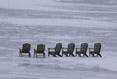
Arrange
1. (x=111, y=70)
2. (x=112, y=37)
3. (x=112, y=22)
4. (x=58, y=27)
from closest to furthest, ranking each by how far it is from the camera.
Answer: (x=111, y=70)
(x=112, y=37)
(x=58, y=27)
(x=112, y=22)

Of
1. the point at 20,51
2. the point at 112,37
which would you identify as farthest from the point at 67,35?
the point at 20,51

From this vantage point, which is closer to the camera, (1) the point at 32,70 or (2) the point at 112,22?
(1) the point at 32,70

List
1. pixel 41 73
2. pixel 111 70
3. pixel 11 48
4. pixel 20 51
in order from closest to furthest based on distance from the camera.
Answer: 1. pixel 41 73
2. pixel 111 70
3. pixel 20 51
4. pixel 11 48

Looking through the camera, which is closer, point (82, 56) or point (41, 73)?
point (41, 73)

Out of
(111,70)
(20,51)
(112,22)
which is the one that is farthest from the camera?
(112,22)

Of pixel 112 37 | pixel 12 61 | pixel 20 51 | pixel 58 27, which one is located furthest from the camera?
pixel 58 27

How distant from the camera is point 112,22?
34125 mm

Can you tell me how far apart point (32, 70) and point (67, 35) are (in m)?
10.4

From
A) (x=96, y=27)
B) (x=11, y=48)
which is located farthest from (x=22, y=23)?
(x=11, y=48)

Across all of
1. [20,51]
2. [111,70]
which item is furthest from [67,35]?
[111,70]

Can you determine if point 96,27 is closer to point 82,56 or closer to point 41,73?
point 82,56

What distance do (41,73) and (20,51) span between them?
3.84 meters

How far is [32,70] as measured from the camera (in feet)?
50.7

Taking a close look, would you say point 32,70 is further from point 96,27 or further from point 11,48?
point 96,27
